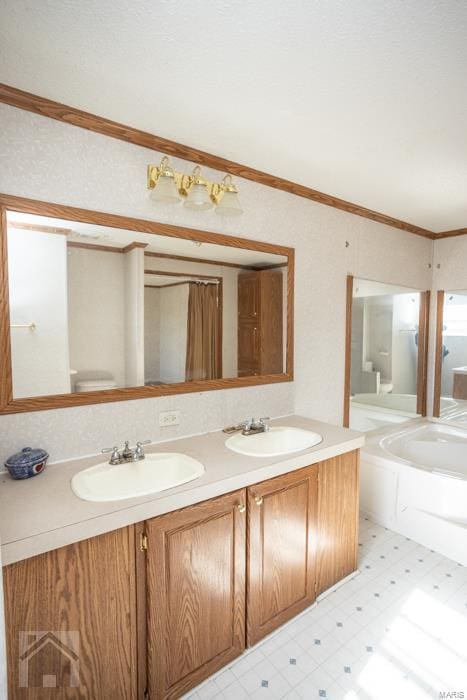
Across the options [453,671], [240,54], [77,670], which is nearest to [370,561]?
[453,671]

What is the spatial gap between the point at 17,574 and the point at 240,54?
177 centimetres

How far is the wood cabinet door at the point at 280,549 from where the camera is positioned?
159 cm

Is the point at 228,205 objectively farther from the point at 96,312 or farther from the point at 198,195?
the point at 96,312

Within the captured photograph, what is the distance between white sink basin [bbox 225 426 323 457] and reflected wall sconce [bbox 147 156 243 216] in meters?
1.21

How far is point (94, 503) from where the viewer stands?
121 centimetres

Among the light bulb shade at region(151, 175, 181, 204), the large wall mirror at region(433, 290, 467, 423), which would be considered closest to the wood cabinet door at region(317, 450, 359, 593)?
the light bulb shade at region(151, 175, 181, 204)

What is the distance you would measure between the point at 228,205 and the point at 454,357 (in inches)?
113

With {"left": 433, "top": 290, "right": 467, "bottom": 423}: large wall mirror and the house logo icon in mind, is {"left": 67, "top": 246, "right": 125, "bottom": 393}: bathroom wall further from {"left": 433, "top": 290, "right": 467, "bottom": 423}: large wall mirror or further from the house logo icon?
{"left": 433, "top": 290, "right": 467, "bottom": 423}: large wall mirror

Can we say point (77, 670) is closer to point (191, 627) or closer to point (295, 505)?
point (191, 627)

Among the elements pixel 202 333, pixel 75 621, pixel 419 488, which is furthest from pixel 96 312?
pixel 419 488

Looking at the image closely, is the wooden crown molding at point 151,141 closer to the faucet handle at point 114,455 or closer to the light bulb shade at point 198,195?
the light bulb shade at point 198,195

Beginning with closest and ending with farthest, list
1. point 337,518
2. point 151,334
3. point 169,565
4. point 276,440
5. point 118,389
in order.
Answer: point 169,565 → point 118,389 → point 151,334 → point 337,518 → point 276,440

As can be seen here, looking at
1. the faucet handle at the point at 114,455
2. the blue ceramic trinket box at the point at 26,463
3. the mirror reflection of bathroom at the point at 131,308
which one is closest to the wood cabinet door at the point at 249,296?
the mirror reflection of bathroom at the point at 131,308

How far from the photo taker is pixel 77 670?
45.1 inches
